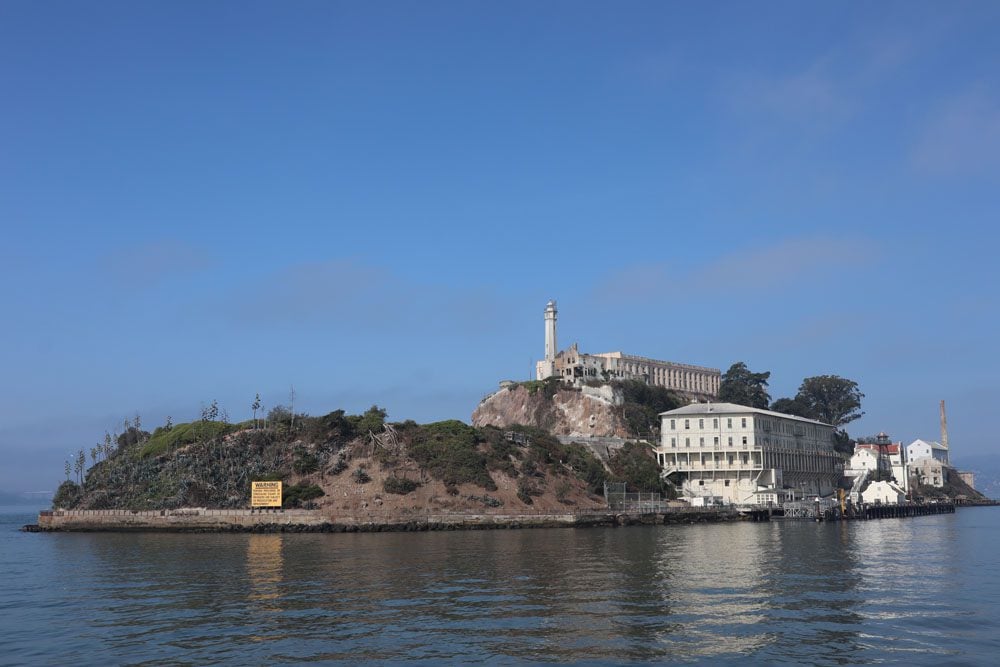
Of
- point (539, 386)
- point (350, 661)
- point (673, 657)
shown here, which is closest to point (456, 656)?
point (350, 661)

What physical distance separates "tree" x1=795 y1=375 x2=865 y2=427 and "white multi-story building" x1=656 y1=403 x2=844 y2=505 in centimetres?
6004

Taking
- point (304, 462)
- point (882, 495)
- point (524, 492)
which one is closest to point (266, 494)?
point (304, 462)

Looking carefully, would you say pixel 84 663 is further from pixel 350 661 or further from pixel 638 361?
pixel 638 361

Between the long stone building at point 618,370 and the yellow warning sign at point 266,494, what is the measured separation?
235 ft

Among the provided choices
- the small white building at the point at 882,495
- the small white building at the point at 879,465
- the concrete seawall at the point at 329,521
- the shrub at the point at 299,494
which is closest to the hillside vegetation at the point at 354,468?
the shrub at the point at 299,494

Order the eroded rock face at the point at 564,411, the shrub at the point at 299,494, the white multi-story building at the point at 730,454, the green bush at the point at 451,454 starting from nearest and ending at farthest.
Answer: the shrub at the point at 299,494 → the green bush at the point at 451,454 → the white multi-story building at the point at 730,454 → the eroded rock face at the point at 564,411

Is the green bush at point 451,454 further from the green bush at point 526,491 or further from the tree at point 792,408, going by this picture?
the tree at point 792,408

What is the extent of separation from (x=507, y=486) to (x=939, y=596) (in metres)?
66.4

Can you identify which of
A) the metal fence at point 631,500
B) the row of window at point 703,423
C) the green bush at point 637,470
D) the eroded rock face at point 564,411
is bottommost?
the metal fence at point 631,500

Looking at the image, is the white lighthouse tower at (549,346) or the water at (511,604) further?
the white lighthouse tower at (549,346)

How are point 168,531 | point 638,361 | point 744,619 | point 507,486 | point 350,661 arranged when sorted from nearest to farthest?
point 350,661 → point 744,619 → point 168,531 → point 507,486 → point 638,361

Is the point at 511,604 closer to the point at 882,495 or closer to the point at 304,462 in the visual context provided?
the point at 304,462

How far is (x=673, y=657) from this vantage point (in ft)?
90.2

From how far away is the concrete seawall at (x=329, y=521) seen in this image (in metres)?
91.2
